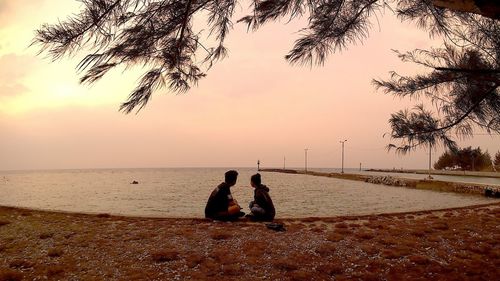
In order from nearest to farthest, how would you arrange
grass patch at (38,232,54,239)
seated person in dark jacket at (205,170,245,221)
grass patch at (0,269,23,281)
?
grass patch at (0,269,23,281) < grass patch at (38,232,54,239) < seated person in dark jacket at (205,170,245,221)

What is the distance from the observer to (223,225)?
26.1ft

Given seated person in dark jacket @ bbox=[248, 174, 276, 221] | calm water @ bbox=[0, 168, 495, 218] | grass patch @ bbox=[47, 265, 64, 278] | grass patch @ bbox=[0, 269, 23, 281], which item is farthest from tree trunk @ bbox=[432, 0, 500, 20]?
calm water @ bbox=[0, 168, 495, 218]

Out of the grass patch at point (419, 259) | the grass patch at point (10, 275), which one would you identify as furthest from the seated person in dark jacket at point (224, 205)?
the grass patch at point (10, 275)

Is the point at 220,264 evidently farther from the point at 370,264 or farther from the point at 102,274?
the point at 370,264

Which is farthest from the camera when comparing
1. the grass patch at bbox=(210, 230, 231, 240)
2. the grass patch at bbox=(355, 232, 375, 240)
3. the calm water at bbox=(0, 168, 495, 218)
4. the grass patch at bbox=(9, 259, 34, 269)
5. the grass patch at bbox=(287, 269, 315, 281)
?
the calm water at bbox=(0, 168, 495, 218)

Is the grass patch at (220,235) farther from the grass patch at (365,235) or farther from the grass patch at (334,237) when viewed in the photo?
the grass patch at (365,235)

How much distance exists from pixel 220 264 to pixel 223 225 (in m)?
2.63

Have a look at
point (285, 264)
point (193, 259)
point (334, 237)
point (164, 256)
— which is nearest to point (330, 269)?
point (285, 264)

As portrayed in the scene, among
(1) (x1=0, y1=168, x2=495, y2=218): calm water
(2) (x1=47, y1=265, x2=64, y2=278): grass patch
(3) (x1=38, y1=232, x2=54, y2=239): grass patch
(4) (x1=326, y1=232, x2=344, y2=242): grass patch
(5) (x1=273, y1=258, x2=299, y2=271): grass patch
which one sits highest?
(4) (x1=326, y1=232, x2=344, y2=242): grass patch

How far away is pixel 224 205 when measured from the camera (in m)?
8.70

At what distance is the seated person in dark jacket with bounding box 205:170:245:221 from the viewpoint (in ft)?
27.9

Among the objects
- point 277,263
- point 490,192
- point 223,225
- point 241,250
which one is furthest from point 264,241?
point 490,192

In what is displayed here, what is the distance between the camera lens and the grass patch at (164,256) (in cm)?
552

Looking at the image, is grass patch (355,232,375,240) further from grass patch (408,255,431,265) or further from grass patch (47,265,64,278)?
grass patch (47,265,64,278)
